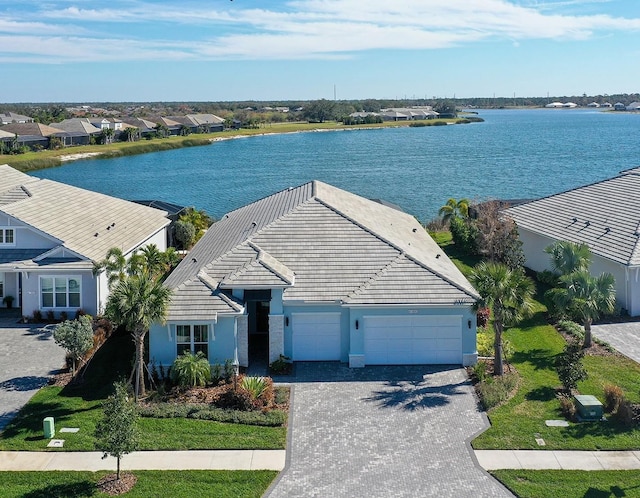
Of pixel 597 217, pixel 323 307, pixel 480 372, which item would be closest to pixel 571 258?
pixel 597 217

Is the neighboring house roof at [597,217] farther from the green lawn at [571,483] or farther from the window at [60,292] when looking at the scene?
the window at [60,292]

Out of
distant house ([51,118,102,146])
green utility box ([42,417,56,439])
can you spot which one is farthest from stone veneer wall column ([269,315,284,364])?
distant house ([51,118,102,146])

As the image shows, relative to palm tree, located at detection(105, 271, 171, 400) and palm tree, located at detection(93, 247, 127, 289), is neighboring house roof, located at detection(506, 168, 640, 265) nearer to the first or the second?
palm tree, located at detection(105, 271, 171, 400)

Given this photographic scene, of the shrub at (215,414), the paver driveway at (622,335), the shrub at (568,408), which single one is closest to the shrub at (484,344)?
the paver driveway at (622,335)

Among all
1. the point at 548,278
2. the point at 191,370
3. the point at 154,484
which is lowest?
the point at 154,484

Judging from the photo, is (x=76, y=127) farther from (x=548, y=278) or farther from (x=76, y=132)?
(x=548, y=278)

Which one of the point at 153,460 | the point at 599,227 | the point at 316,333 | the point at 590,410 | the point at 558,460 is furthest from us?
the point at 599,227

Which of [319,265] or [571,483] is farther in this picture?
[319,265]
